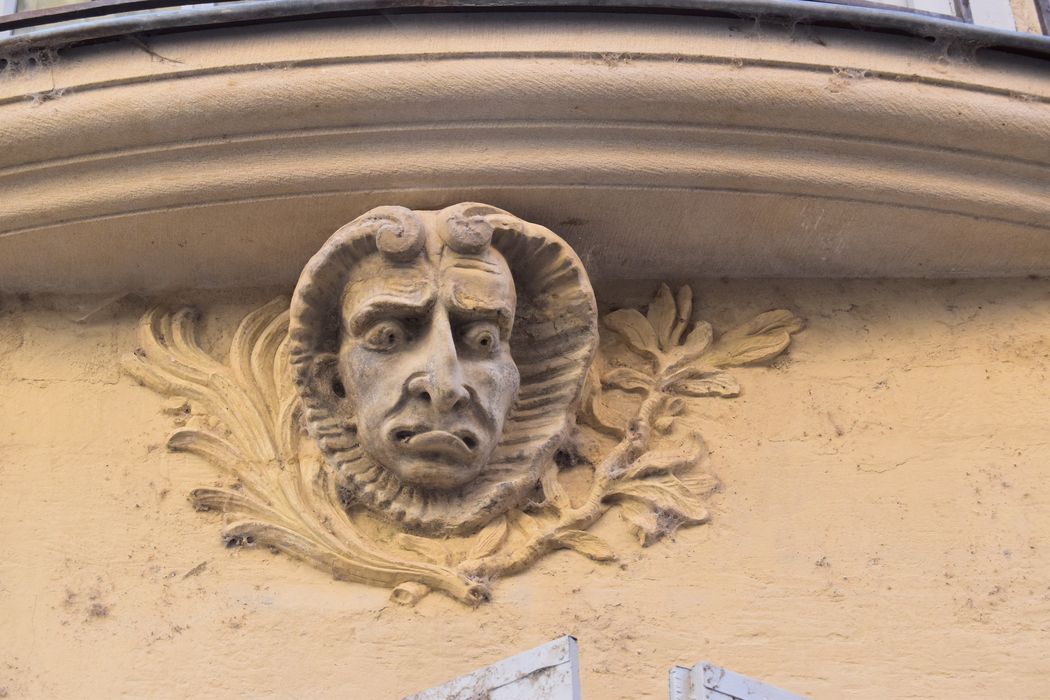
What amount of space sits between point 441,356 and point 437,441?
112 millimetres

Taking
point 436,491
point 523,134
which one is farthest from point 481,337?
point 523,134

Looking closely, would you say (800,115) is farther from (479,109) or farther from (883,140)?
(479,109)

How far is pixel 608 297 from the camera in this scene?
257 cm

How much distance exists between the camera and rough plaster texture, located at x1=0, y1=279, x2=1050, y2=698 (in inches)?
85.2

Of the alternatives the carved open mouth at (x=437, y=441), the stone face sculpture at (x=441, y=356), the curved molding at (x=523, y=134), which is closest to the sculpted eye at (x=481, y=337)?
the stone face sculpture at (x=441, y=356)

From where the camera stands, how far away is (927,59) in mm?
2471

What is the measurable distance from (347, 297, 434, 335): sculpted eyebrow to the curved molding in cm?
26

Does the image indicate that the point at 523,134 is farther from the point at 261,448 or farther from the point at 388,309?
the point at 261,448

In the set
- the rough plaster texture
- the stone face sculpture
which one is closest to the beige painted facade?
the rough plaster texture

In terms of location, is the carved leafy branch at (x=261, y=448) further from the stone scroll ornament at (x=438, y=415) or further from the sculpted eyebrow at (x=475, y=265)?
the sculpted eyebrow at (x=475, y=265)

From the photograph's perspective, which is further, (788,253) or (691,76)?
(788,253)

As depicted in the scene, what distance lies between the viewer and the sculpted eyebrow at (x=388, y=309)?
2.21 metres

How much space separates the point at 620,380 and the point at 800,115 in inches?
18.1

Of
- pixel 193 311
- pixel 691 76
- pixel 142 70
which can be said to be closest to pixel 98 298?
pixel 193 311
